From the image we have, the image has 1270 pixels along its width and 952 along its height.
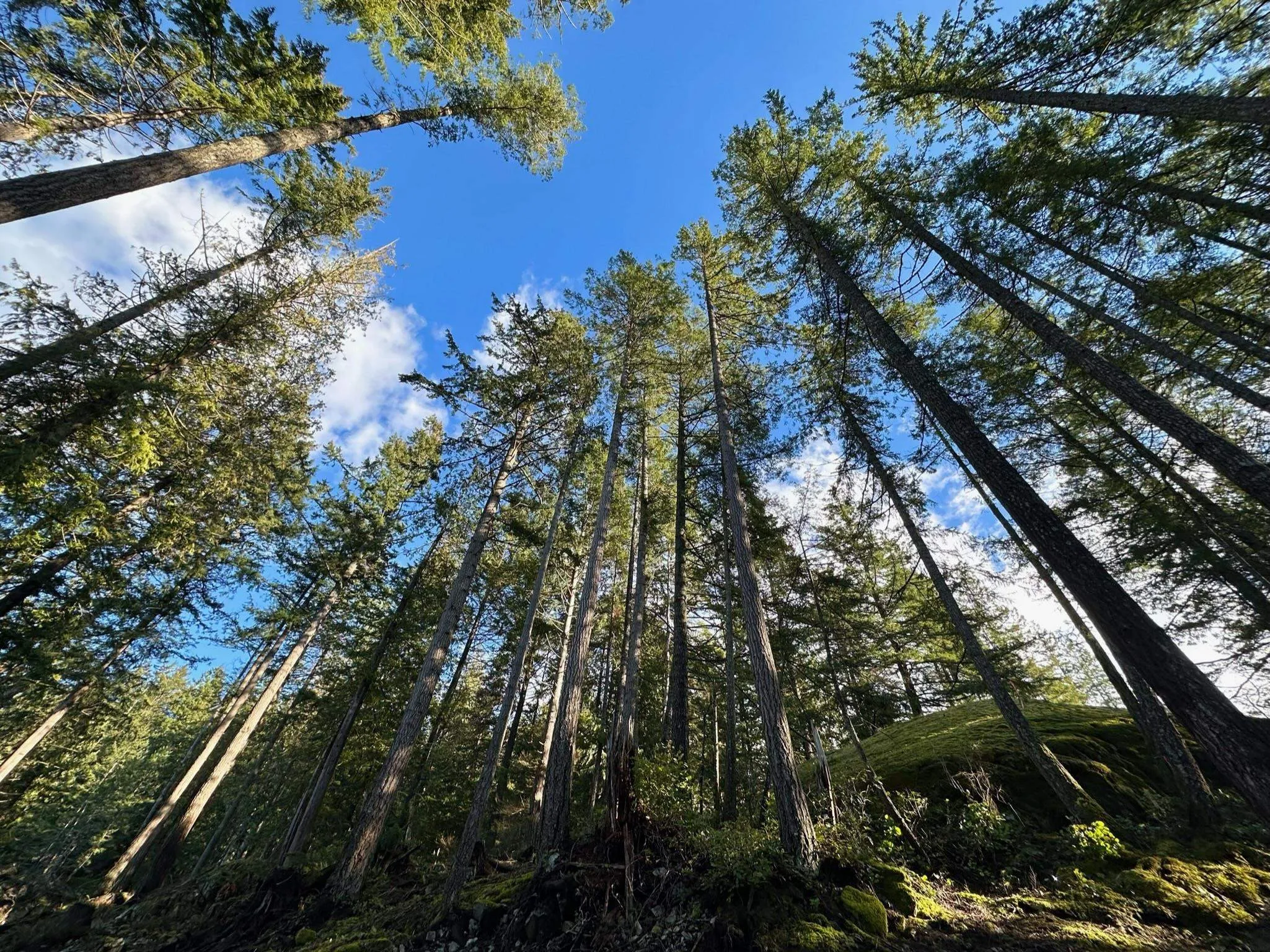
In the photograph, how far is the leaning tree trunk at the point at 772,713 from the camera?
204 inches

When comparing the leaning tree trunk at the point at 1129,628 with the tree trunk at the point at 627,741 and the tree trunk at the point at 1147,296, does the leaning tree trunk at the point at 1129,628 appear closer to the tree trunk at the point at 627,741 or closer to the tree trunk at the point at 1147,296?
the tree trunk at the point at 627,741

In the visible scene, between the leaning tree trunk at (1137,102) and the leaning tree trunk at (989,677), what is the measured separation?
21.0 ft

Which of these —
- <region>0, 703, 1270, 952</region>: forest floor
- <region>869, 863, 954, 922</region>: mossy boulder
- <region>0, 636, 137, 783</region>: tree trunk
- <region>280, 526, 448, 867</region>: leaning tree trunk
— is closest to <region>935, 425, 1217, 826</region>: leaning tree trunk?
<region>0, 703, 1270, 952</region>: forest floor

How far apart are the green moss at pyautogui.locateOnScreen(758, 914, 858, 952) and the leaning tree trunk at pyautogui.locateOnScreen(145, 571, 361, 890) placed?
50.5 feet

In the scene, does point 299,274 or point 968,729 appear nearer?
point 968,729

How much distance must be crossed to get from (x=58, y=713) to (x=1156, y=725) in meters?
25.7

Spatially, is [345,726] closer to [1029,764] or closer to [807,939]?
[807,939]

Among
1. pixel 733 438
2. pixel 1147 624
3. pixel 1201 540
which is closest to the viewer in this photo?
pixel 1147 624

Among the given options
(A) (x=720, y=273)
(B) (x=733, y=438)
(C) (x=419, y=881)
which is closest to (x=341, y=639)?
(C) (x=419, y=881)

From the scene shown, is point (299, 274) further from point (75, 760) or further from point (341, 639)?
point (75, 760)

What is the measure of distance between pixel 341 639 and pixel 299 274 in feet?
37.7

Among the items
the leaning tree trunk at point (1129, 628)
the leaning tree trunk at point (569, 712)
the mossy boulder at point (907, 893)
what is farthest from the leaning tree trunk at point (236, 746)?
the leaning tree trunk at point (1129, 628)

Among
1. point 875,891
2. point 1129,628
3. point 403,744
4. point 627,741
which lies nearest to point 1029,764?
point 875,891

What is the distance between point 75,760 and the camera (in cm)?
1872
